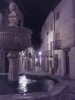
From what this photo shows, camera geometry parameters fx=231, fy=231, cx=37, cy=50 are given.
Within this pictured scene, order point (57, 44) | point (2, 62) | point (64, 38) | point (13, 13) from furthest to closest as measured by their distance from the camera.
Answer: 1. point (57, 44)
2. point (64, 38)
3. point (2, 62)
4. point (13, 13)

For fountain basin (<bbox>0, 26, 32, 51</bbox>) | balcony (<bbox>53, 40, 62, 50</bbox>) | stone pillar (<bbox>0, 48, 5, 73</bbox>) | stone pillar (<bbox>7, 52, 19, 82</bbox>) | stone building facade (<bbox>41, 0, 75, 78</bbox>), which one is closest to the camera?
fountain basin (<bbox>0, 26, 32, 51</bbox>)

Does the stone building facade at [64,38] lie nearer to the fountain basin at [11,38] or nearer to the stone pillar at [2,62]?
the stone pillar at [2,62]

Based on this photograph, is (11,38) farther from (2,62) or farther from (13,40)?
(2,62)

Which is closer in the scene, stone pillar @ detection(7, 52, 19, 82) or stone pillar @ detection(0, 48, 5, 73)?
stone pillar @ detection(7, 52, 19, 82)

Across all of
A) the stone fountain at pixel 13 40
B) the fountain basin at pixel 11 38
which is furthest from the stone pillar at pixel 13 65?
the fountain basin at pixel 11 38

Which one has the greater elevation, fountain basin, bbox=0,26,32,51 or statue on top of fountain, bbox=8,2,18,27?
statue on top of fountain, bbox=8,2,18,27

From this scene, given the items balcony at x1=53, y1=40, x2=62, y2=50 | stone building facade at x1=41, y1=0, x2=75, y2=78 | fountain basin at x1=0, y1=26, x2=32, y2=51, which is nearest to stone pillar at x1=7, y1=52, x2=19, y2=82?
fountain basin at x1=0, y1=26, x2=32, y2=51

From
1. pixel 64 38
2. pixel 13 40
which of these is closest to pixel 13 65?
pixel 13 40

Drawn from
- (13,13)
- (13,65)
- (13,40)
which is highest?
(13,13)

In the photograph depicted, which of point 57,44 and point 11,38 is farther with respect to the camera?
point 57,44

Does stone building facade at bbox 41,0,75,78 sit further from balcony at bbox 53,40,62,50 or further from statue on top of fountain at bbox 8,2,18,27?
statue on top of fountain at bbox 8,2,18,27

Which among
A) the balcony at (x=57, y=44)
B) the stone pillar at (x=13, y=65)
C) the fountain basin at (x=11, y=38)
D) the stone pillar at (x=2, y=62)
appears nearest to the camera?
the fountain basin at (x=11, y=38)

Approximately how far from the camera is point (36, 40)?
41.1 meters

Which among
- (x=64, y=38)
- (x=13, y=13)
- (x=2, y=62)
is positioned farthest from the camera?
(x=64, y=38)
